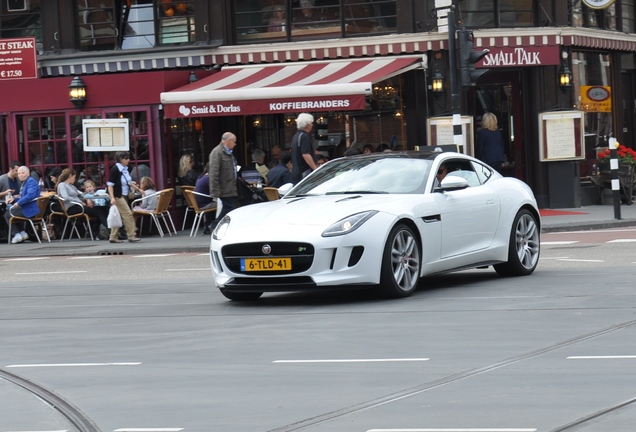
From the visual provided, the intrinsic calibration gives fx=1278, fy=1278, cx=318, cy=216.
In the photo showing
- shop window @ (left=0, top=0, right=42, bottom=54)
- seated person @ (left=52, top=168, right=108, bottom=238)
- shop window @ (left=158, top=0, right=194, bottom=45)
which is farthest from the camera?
shop window @ (left=0, top=0, right=42, bottom=54)

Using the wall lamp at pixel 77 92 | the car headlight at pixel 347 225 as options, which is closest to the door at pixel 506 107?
the wall lamp at pixel 77 92

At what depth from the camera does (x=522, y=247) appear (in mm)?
13164

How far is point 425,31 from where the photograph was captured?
1015 inches

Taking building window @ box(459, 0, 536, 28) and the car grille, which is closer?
the car grille

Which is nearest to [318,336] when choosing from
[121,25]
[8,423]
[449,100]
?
[8,423]

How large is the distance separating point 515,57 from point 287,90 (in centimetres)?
498

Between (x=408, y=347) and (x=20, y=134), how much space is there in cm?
1944

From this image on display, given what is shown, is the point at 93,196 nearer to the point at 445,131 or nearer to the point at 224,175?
the point at 224,175

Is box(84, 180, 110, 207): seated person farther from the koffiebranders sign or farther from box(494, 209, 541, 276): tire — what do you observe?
box(494, 209, 541, 276): tire

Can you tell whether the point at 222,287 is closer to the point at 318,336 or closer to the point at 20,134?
the point at 318,336

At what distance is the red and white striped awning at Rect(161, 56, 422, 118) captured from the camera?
23625mm

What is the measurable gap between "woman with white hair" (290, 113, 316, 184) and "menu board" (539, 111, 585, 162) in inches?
296

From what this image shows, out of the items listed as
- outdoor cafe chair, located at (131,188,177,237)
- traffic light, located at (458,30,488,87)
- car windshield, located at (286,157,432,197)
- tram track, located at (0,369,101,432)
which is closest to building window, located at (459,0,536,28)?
traffic light, located at (458,30,488,87)

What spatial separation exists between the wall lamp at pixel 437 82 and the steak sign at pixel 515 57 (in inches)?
33.1
